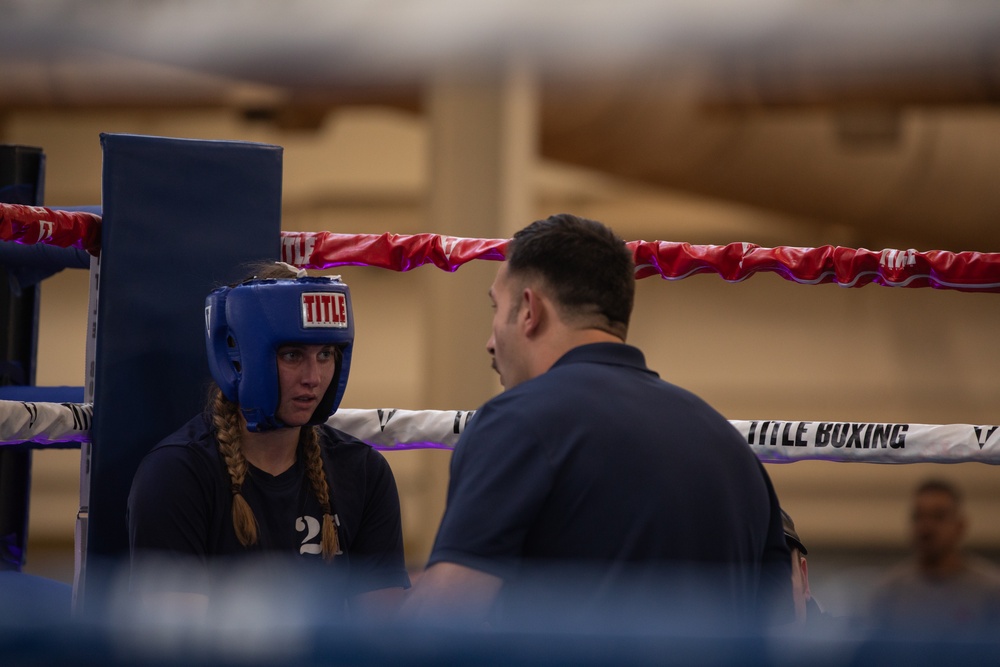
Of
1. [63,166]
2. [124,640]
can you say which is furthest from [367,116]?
[124,640]

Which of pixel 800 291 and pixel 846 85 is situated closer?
pixel 846 85

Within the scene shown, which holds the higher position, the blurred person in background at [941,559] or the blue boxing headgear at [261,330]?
the blue boxing headgear at [261,330]

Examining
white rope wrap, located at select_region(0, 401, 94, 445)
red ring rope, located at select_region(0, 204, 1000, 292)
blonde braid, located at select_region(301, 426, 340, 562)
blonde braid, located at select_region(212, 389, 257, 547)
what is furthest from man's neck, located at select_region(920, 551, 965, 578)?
white rope wrap, located at select_region(0, 401, 94, 445)

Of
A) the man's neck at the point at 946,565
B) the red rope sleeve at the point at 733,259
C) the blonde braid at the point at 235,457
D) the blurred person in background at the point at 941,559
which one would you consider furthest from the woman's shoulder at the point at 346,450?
the man's neck at the point at 946,565

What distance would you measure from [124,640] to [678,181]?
13.0ft

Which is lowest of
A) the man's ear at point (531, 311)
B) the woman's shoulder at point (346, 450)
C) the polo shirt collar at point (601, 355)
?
the woman's shoulder at point (346, 450)

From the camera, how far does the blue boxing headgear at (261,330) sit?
142 cm

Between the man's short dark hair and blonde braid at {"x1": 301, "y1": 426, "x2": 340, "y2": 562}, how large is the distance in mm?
534

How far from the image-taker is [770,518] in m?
1.13

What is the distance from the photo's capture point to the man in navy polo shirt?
940 millimetres

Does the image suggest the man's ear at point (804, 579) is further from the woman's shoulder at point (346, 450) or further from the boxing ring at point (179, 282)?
→ the woman's shoulder at point (346, 450)

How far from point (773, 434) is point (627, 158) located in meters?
2.33

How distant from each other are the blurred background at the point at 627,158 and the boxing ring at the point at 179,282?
67 millimetres

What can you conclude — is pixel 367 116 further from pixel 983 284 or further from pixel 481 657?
pixel 481 657
